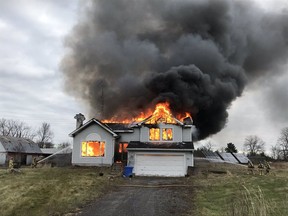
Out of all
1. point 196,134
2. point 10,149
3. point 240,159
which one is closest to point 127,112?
point 196,134

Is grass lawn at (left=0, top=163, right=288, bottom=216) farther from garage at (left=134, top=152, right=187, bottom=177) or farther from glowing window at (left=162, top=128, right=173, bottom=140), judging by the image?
glowing window at (left=162, top=128, right=173, bottom=140)

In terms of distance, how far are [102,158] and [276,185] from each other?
16068 mm

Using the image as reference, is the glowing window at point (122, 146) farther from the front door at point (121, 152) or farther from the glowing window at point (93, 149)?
the glowing window at point (93, 149)

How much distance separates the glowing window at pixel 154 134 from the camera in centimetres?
2839

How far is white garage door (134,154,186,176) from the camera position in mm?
25594

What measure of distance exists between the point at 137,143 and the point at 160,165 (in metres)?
3.22

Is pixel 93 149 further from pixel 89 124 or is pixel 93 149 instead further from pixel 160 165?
pixel 160 165

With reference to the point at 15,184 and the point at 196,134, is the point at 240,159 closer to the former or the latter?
the point at 196,134

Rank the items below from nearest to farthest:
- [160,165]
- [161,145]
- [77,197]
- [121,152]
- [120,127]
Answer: [77,197]
[160,165]
[161,145]
[121,152]
[120,127]

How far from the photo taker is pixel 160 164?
84.9 feet

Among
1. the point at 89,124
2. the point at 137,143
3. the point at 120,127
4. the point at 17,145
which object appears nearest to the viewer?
the point at 137,143

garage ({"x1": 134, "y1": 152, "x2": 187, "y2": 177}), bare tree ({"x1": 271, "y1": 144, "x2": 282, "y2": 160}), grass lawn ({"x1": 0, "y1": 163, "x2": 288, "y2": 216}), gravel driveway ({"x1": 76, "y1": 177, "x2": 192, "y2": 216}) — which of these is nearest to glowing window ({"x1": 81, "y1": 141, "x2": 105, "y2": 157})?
garage ({"x1": 134, "y1": 152, "x2": 187, "y2": 177})

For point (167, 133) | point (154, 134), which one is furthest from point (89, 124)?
point (167, 133)

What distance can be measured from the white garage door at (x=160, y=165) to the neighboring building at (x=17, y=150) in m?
22.1
